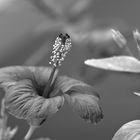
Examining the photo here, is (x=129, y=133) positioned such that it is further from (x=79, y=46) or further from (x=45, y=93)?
(x=79, y=46)

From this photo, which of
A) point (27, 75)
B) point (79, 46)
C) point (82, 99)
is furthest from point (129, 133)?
point (79, 46)

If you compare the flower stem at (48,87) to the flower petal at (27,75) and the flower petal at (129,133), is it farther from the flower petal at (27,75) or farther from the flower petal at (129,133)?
the flower petal at (129,133)

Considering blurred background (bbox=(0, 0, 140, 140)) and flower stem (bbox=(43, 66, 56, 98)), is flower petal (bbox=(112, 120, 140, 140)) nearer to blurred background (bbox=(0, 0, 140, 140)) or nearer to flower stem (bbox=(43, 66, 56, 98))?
flower stem (bbox=(43, 66, 56, 98))

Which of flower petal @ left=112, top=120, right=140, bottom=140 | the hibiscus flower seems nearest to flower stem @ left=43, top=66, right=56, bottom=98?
the hibiscus flower

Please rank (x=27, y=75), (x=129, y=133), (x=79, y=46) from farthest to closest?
(x=79, y=46) < (x=27, y=75) < (x=129, y=133)

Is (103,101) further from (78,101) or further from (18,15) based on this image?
(78,101)

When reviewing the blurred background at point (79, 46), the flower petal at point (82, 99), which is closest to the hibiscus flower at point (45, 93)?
the flower petal at point (82, 99)

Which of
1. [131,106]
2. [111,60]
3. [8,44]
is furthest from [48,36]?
[111,60]
